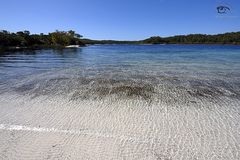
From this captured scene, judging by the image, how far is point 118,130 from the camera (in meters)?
6.09

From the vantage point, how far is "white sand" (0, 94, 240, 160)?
4.95 meters

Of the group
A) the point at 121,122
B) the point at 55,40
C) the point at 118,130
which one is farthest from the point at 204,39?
the point at 118,130

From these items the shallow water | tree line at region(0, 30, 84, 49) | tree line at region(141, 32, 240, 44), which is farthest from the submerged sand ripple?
tree line at region(141, 32, 240, 44)

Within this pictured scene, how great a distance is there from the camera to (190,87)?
11.0m

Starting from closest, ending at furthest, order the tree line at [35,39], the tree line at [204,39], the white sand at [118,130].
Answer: the white sand at [118,130]
the tree line at [35,39]
the tree line at [204,39]

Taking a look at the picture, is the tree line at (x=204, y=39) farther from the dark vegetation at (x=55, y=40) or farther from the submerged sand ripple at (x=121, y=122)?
the submerged sand ripple at (x=121, y=122)

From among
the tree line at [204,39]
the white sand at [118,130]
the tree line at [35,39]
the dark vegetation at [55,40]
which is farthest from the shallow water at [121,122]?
the tree line at [204,39]

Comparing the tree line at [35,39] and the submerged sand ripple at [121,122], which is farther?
the tree line at [35,39]

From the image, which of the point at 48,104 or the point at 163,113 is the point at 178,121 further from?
the point at 48,104

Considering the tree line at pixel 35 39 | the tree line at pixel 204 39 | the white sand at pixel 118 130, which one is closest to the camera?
the white sand at pixel 118 130

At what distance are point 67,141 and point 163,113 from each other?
3.29 meters

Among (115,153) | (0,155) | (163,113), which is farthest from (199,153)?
(0,155)

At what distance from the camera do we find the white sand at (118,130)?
495 cm

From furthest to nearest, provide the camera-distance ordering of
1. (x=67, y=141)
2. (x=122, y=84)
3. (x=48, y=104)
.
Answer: (x=122, y=84)
(x=48, y=104)
(x=67, y=141)
